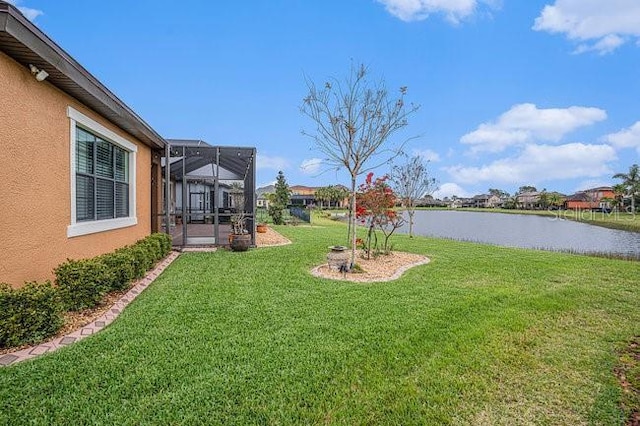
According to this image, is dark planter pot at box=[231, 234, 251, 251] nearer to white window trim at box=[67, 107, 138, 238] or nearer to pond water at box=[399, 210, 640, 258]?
white window trim at box=[67, 107, 138, 238]

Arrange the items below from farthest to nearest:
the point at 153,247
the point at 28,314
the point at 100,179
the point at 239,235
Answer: the point at 239,235 < the point at 153,247 < the point at 100,179 < the point at 28,314

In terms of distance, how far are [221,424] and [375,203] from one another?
7.76 meters

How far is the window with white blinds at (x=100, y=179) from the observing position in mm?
5727

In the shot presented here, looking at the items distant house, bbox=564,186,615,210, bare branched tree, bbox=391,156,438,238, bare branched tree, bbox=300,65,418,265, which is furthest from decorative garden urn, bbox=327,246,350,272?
distant house, bbox=564,186,615,210

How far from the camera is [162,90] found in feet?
47.1

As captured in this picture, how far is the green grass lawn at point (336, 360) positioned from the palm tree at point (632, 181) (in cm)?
5656

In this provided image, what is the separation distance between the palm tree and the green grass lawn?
56.6m

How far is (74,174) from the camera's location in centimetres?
532

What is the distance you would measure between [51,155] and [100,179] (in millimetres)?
1833

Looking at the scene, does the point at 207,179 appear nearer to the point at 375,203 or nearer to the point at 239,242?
the point at 239,242

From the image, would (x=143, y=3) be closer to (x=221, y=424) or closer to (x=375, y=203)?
(x=375, y=203)

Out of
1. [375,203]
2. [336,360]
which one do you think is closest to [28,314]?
[336,360]

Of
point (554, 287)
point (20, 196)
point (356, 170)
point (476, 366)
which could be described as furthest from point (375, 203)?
point (20, 196)

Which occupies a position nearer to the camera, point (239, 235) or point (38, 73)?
point (38, 73)
